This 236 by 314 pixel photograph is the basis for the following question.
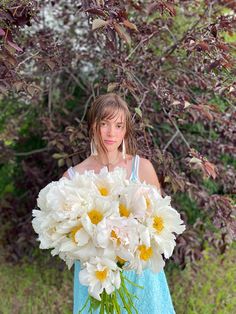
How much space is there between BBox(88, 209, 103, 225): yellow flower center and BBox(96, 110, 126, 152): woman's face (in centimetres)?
69

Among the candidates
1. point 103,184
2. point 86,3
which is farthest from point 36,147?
point 103,184

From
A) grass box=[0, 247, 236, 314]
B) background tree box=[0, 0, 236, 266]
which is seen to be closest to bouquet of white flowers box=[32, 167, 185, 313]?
background tree box=[0, 0, 236, 266]

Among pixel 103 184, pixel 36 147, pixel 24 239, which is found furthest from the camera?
pixel 36 147

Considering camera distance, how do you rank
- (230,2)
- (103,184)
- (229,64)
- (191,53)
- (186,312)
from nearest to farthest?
(103,184) < (229,64) < (191,53) < (230,2) < (186,312)

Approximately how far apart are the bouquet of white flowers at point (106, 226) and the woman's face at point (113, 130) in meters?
0.56

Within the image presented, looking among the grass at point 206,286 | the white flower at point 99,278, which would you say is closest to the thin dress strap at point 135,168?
the white flower at point 99,278

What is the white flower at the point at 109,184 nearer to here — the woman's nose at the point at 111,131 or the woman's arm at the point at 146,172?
the woman's nose at the point at 111,131

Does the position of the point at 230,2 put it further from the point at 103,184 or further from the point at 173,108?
the point at 103,184

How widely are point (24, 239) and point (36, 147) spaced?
807 mm

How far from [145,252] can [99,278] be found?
0.53 feet

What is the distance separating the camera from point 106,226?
159 centimetres

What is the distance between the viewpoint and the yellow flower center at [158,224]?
5.55 ft

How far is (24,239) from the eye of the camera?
13.7ft

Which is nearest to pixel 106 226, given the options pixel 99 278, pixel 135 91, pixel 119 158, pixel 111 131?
pixel 99 278
